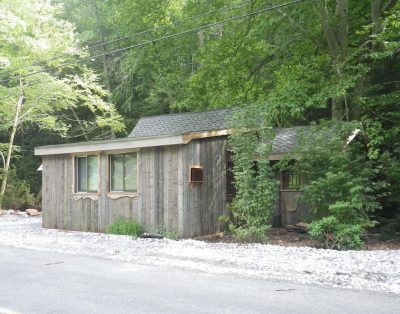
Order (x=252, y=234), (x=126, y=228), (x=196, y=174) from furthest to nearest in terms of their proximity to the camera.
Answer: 1. (x=126, y=228)
2. (x=196, y=174)
3. (x=252, y=234)

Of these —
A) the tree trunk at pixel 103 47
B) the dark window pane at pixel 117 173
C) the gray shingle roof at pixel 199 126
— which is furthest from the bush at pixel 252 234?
the tree trunk at pixel 103 47

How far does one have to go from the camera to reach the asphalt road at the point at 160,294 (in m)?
5.70

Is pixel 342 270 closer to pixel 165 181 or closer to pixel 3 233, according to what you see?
pixel 165 181

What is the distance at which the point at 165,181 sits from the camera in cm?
1309

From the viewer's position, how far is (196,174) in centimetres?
1301

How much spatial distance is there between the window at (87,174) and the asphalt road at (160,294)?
6.51 meters

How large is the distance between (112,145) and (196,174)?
273 centimetres

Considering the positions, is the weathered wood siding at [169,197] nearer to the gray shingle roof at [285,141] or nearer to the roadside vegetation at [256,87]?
the roadside vegetation at [256,87]

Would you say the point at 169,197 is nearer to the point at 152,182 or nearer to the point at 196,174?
the point at 152,182

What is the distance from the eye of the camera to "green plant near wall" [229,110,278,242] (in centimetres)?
1163

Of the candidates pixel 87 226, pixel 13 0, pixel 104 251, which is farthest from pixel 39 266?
pixel 13 0

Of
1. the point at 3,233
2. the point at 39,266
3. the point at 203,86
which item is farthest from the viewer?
the point at 203,86

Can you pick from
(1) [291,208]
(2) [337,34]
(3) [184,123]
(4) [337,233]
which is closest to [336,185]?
(4) [337,233]

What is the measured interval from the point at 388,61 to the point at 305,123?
502cm
